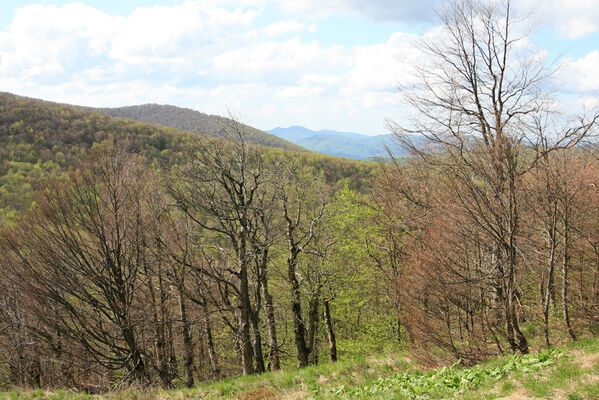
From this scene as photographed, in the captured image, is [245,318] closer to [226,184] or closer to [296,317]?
[296,317]

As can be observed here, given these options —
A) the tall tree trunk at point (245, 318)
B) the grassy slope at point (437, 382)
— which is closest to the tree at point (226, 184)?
the tall tree trunk at point (245, 318)

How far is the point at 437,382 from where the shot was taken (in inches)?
249

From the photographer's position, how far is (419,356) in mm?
9727

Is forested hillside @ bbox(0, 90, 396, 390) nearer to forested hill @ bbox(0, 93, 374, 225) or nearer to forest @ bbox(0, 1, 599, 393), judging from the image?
forest @ bbox(0, 1, 599, 393)

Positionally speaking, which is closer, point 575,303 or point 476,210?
point 476,210

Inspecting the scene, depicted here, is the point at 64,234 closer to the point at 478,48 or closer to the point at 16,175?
the point at 478,48

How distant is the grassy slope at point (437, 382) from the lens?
5000mm

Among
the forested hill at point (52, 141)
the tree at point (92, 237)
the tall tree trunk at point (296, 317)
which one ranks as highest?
the forested hill at point (52, 141)

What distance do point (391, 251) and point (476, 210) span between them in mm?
9453

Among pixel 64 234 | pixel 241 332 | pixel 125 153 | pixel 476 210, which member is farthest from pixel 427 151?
pixel 64 234

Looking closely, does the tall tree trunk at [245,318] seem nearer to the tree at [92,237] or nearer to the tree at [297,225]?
the tree at [297,225]

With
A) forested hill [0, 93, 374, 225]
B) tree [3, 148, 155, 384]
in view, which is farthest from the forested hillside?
forested hill [0, 93, 374, 225]

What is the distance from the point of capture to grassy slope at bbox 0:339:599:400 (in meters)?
5.00

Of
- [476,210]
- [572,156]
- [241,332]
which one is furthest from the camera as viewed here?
[241,332]
